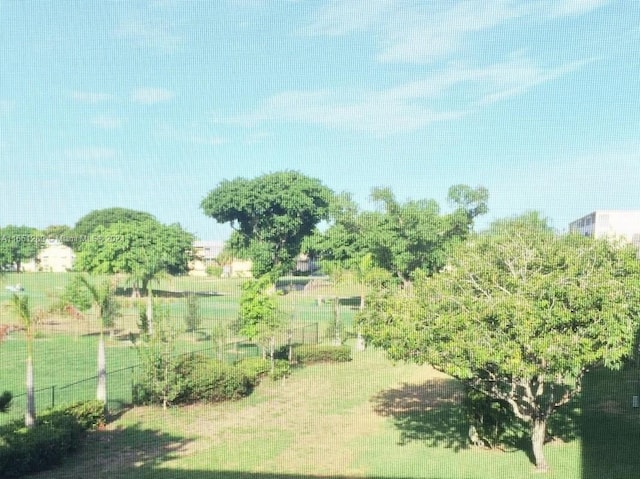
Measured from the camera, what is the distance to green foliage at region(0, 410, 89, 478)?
10.5m

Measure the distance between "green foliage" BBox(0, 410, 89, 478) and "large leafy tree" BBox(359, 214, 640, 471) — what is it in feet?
22.6

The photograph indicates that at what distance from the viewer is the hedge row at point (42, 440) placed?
34.6ft

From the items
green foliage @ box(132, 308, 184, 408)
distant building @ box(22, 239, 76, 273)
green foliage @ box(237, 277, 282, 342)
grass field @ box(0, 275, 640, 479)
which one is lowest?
grass field @ box(0, 275, 640, 479)

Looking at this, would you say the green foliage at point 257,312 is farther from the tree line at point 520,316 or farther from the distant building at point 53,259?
A: the distant building at point 53,259

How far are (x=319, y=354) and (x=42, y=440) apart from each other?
1326 cm

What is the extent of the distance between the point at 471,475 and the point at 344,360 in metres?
13.0

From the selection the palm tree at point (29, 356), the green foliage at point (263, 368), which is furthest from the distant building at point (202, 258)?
the palm tree at point (29, 356)

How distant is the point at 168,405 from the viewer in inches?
631

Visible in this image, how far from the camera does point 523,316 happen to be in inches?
361

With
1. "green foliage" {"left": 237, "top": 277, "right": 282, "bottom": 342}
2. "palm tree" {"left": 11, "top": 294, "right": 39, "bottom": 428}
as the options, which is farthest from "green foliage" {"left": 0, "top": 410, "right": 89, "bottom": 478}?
"green foliage" {"left": 237, "top": 277, "right": 282, "bottom": 342}

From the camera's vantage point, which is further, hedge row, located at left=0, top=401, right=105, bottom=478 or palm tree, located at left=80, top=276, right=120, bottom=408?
palm tree, located at left=80, top=276, right=120, bottom=408

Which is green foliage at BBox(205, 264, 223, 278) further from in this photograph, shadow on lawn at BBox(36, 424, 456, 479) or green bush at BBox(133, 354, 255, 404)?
shadow on lawn at BBox(36, 424, 456, 479)

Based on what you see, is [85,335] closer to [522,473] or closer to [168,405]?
[168,405]

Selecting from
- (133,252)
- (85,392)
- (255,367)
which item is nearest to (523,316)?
(255,367)
